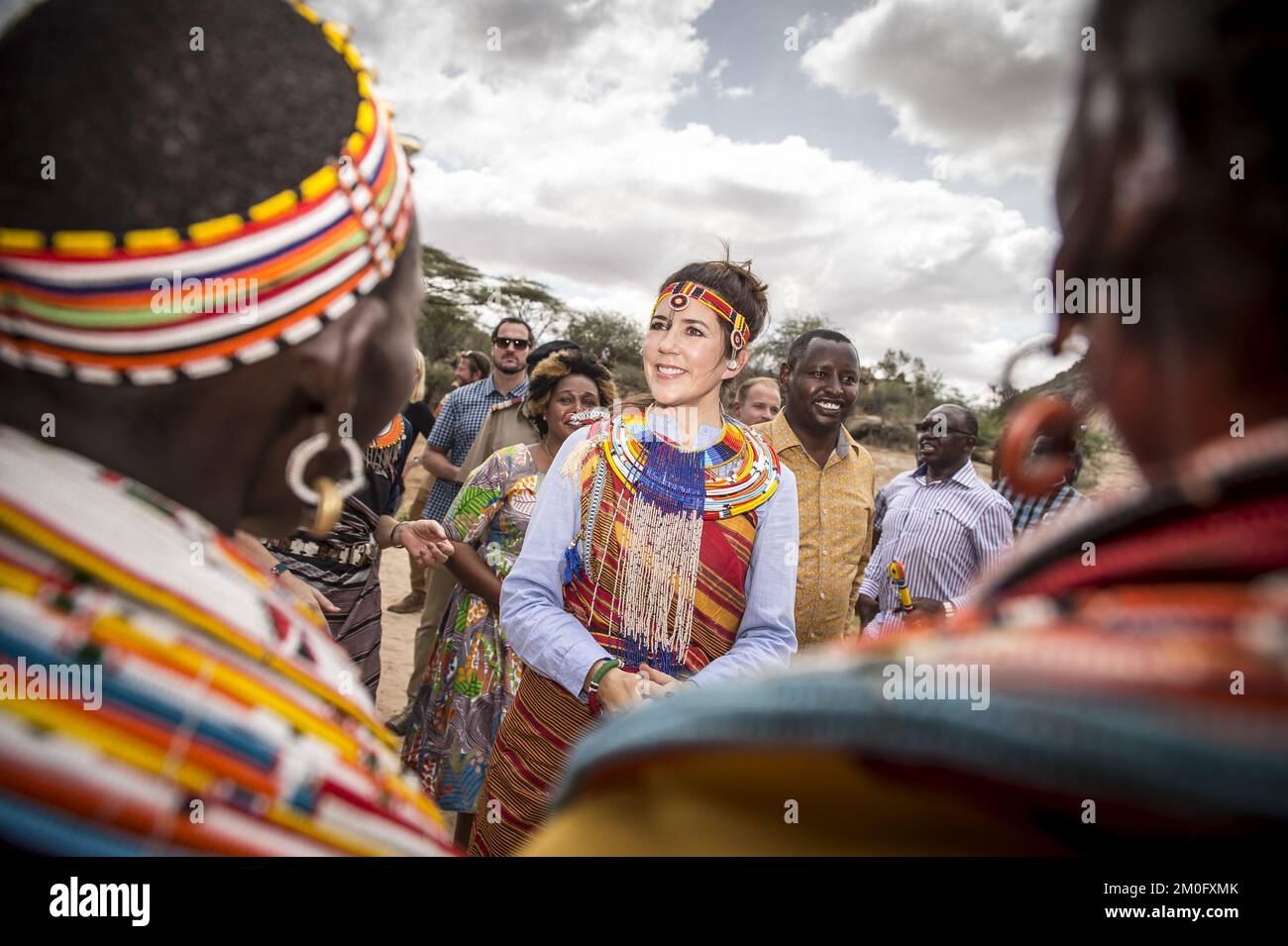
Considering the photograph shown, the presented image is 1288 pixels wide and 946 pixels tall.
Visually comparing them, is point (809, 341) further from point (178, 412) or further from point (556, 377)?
point (178, 412)

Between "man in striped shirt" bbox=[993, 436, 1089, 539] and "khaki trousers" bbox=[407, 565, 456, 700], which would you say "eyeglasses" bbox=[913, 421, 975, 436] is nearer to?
"man in striped shirt" bbox=[993, 436, 1089, 539]

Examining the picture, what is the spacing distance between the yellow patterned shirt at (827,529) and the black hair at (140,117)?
347 centimetres

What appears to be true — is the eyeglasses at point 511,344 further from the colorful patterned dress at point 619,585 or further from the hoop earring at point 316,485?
the hoop earring at point 316,485

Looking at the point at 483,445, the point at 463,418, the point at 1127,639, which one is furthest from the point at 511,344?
the point at 1127,639

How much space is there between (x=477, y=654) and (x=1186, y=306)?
3362 mm

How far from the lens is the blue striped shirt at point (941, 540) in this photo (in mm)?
4035

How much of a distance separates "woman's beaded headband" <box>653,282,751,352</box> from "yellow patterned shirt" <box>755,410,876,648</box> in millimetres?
1790

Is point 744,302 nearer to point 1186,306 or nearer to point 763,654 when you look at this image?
point 763,654

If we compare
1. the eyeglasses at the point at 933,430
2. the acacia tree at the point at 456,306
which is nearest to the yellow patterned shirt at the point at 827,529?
the eyeglasses at the point at 933,430

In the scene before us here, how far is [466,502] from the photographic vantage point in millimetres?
3506

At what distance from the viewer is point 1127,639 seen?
1.55ft

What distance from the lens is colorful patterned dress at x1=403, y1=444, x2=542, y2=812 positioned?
3.43 meters

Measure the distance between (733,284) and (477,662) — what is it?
212 centimetres

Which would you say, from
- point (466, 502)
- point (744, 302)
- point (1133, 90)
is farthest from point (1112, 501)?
point (466, 502)
